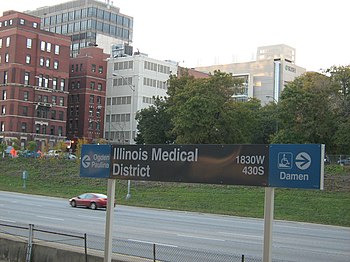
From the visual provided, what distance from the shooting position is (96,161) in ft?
31.7

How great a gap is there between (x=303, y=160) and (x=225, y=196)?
121ft

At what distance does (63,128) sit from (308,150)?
104 meters

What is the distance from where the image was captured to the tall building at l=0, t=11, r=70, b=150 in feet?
324

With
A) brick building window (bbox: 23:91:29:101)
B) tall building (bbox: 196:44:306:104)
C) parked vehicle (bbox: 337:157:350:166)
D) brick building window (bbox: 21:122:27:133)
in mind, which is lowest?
parked vehicle (bbox: 337:157:350:166)

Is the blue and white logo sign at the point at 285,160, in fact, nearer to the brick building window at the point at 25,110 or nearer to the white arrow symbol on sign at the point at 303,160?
the white arrow symbol on sign at the point at 303,160

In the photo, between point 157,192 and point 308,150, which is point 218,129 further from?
point 308,150

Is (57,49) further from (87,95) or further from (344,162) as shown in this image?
(344,162)

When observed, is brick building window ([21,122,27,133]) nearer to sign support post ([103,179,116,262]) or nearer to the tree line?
the tree line

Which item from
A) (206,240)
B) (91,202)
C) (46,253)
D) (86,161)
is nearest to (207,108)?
(91,202)

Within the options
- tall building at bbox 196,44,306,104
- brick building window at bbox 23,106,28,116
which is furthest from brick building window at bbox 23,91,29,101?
tall building at bbox 196,44,306,104

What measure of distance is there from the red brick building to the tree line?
34252 millimetres

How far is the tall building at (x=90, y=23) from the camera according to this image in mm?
137875

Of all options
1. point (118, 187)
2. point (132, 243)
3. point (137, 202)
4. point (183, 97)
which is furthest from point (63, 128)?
point (132, 243)

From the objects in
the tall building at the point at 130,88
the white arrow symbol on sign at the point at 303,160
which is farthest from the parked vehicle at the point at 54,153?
the white arrow symbol on sign at the point at 303,160
